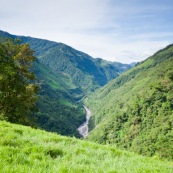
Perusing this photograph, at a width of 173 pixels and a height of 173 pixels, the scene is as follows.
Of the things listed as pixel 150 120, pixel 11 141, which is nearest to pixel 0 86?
pixel 11 141

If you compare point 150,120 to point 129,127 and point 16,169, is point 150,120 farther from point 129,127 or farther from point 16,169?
point 16,169

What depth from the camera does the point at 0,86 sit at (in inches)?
1308

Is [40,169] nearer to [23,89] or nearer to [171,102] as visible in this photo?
[23,89]

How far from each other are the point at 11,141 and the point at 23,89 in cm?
2622

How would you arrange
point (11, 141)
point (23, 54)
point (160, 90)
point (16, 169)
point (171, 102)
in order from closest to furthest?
1. point (16, 169)
2. point (11, 141)
3. point (23, 54)
4. point (171, 102)
5. point (160, 90)

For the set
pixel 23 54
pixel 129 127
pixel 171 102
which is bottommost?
pixel 129 127

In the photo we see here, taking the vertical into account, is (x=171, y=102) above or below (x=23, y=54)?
below

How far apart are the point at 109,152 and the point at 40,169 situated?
13.6 feet

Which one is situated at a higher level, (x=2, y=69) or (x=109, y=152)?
(x=2, y=69)

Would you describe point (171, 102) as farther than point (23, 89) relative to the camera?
Yes

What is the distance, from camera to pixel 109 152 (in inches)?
398

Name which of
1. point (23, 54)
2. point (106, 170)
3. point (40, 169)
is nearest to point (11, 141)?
point (40, 169)

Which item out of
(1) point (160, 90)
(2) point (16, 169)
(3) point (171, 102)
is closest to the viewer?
(2) point (16, 169)

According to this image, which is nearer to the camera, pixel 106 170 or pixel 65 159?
pixel 106 170
